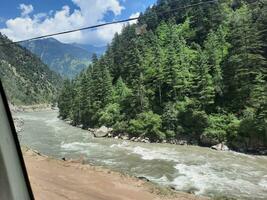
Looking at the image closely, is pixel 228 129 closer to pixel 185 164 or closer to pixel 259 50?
pixel 259 50

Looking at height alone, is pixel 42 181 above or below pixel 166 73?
below

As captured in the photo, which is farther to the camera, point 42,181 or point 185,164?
point 185,164

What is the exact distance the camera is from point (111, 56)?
27703 millimetres

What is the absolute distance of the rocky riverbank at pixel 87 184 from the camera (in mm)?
8781

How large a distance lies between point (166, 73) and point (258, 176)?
13409 millimetres

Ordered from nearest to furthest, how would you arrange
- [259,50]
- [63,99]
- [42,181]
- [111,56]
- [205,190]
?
[42,181] < [205,190] < [259,50] < [63,99] < [111,56]

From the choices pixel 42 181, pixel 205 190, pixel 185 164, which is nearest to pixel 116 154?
pixel 185 164

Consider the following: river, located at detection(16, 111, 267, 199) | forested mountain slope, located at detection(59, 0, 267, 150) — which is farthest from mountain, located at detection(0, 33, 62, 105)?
forested mountain slope, located at detection(59, 0, 267, 150)

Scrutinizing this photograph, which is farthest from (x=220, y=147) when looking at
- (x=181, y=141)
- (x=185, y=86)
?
(x=185, y=86)

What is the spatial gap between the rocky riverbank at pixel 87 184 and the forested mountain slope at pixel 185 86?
897 cm

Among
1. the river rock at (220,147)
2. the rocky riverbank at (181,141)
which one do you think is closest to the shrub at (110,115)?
the rocky riverbank at (181,141)

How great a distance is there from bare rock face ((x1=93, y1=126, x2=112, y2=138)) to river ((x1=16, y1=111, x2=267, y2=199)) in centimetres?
86

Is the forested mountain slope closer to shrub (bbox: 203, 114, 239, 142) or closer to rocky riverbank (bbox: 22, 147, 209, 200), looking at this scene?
shrub (bbox: 203, 114, 239, 142)

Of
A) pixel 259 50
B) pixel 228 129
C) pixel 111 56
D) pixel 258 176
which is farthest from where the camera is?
pixel 111 56
